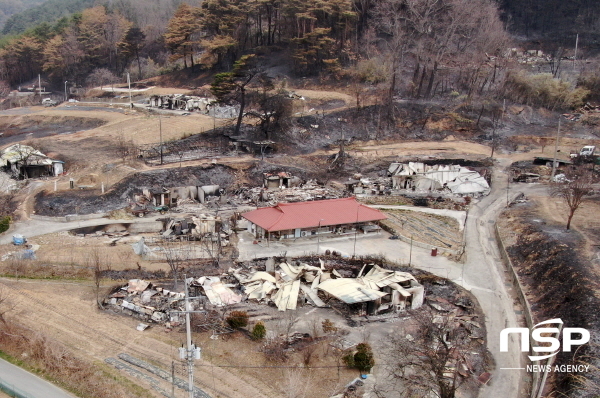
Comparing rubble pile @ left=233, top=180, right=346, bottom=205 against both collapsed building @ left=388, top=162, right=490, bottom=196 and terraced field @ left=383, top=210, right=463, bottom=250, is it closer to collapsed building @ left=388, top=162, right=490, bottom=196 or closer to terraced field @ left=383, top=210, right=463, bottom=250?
terraced field @ left=383, top=210, right=463, bottom=250

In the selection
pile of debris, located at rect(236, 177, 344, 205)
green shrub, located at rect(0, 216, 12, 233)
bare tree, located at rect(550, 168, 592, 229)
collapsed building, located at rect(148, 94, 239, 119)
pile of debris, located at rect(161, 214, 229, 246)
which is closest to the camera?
bare tree, located at rect(550, 168, 592, 229)

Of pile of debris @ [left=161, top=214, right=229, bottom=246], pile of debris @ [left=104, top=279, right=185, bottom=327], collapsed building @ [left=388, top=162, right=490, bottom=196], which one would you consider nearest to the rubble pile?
collapsed building @ [left=388, top=162, right=490, bottom=196]

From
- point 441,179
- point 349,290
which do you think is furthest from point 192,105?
point 349,290

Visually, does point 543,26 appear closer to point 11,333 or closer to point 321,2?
point 321,2

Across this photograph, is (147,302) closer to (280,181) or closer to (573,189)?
(280,181)

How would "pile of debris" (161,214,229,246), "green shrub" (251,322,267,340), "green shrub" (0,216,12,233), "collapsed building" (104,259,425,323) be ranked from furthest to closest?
"pile of debris" (161,214,229,246), "green shrub" (0,216,12,233), "collapsed building" (104,259,425,323), "green shrub" (251,322,267,340)

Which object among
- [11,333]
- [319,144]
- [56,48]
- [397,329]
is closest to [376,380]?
[397,329]

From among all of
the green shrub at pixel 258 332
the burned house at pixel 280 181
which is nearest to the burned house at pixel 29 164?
the burned house at pixel 280 181
